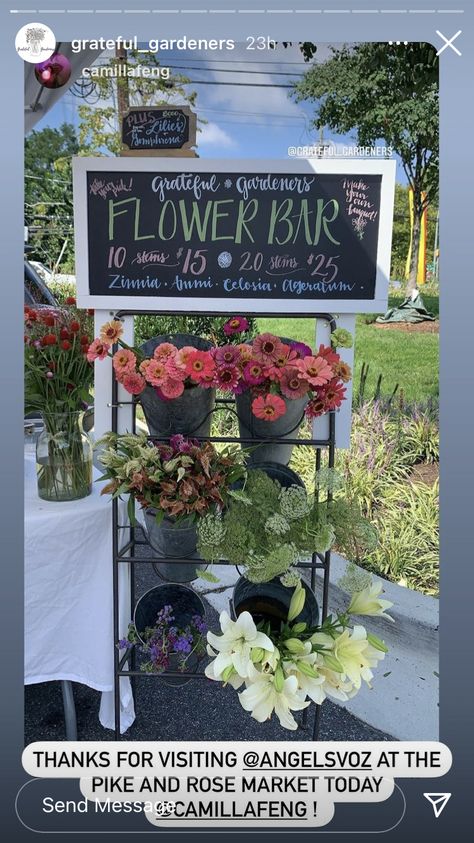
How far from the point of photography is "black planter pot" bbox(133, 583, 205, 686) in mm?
1772

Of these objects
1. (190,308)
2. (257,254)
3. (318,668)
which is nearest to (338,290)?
(257,254)

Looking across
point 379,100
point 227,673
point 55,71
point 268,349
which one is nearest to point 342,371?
point 268,349

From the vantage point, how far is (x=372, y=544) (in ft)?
4.95

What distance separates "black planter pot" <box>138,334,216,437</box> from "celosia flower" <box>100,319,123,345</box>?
0.12 metres

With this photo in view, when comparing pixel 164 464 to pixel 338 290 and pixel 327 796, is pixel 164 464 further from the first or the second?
pixel 327 796

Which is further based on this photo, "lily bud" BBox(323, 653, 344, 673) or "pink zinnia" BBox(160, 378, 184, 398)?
"pink zinnia" BBox(160, 378, 184, 398)

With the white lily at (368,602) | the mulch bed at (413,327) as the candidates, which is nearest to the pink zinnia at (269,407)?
the white lily at (368,602)

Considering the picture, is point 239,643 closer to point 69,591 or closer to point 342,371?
point 69,591

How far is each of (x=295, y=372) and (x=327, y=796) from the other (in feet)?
3.61

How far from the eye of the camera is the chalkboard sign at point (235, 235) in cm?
162

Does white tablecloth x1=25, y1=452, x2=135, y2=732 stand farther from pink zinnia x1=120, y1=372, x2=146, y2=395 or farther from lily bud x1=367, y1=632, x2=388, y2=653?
lily bud x1=367, y1=632, x2=388, y2=653

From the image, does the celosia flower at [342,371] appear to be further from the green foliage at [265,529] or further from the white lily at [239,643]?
the white lily at [239,643]

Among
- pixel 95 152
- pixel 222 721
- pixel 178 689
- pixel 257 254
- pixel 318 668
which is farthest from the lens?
pixel 95 152

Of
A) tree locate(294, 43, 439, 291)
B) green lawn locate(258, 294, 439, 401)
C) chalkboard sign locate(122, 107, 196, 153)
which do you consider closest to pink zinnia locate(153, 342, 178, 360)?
chalkboard sign locate(122, 107, 196, 153)
